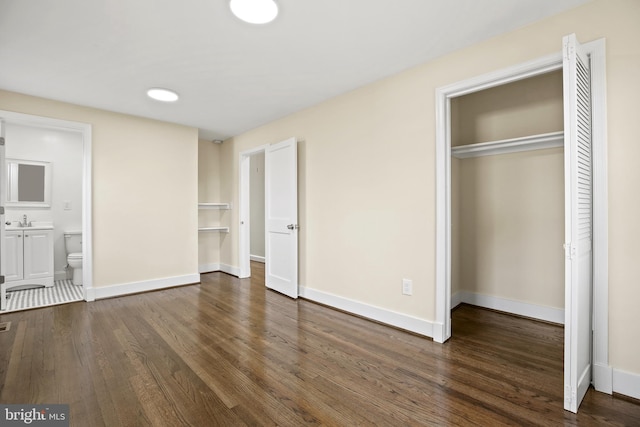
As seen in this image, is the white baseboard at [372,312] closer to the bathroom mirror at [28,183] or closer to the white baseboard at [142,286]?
the white baseboard at [142,286]

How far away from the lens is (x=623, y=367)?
1733mm

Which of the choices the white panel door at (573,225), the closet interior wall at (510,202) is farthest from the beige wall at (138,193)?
the white panel door at (573,225)

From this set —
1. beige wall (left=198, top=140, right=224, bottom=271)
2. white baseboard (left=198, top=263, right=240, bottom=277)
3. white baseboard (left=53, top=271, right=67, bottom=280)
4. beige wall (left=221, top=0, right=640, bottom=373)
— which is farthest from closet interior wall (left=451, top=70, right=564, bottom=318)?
white baseboard (left=53, top=271, right=67, bottom=280)

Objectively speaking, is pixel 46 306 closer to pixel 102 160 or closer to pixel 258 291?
pixel 102 160

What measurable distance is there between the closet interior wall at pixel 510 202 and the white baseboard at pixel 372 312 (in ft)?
3.60

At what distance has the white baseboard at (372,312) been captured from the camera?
2596mm

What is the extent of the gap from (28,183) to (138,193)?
6.67ft

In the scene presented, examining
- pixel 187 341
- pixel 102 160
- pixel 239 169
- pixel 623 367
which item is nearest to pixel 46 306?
pixel 102 160

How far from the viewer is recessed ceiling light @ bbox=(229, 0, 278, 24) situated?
182cm

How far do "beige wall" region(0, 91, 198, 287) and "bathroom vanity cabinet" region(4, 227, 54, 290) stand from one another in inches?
52.5

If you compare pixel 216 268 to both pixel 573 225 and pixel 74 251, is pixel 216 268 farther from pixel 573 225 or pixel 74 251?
pixel 573 225

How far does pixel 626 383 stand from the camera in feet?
5.63

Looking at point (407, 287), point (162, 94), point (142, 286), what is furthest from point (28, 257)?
point (407, 287)

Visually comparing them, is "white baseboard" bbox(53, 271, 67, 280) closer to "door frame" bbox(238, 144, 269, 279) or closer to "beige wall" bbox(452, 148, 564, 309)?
"door frame" bbox(238, 144, 269, 279)
